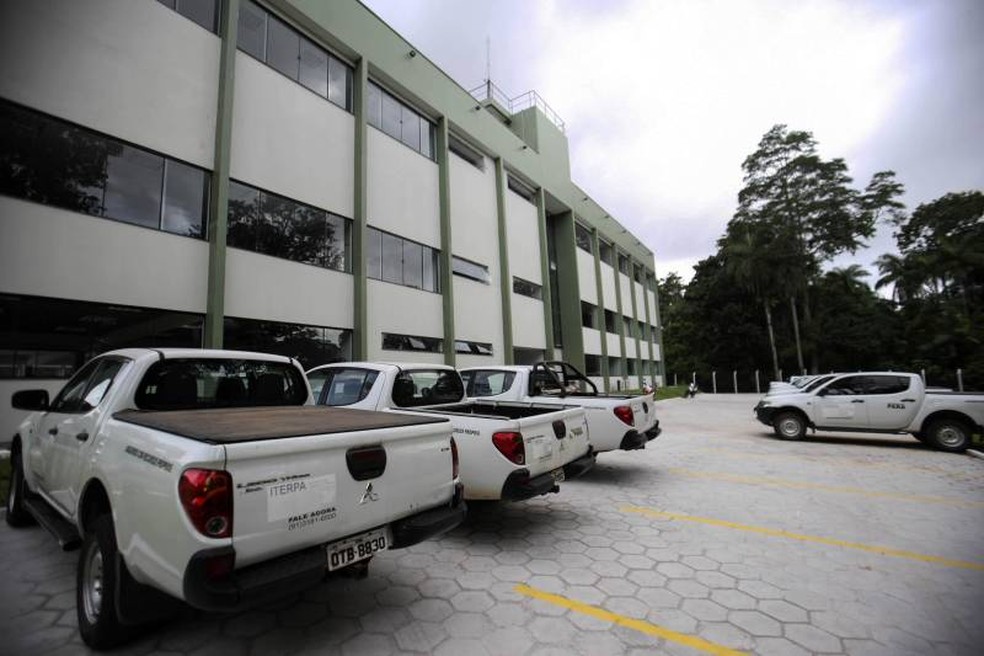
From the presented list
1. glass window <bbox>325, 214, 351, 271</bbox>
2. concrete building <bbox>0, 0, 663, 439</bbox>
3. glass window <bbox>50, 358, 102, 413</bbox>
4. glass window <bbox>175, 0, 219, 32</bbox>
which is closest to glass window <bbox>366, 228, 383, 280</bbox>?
concrete building <bbox>0, 0, 663, 439</bbox>

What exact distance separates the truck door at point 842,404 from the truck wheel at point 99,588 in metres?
12.4

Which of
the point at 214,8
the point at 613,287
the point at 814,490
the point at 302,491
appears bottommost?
the point at 814,490

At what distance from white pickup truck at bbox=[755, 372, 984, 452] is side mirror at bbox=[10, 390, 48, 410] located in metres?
13.0

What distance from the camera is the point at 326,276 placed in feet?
38.9

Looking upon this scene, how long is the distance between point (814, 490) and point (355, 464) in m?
6.60

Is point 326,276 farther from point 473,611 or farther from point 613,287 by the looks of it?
point 613,287

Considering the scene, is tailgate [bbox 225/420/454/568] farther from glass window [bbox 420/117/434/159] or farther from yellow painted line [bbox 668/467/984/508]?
glass window [bbox 420/117/434/159]

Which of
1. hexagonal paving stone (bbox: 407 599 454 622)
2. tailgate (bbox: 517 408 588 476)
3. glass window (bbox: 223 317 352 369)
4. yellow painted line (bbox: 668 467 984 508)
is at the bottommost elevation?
yellow painted line (bbox: 668 467 984 508)

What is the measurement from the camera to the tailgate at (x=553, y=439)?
13.4 ft

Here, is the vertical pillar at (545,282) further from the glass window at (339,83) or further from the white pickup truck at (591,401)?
the white pickup truck at (591,401)

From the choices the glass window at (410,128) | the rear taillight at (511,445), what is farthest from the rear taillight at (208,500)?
the glass window at (410,128)

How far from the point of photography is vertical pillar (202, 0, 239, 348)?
369 inches

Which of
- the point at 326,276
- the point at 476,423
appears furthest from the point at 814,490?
the point at 326,276

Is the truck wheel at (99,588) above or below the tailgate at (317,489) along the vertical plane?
below
